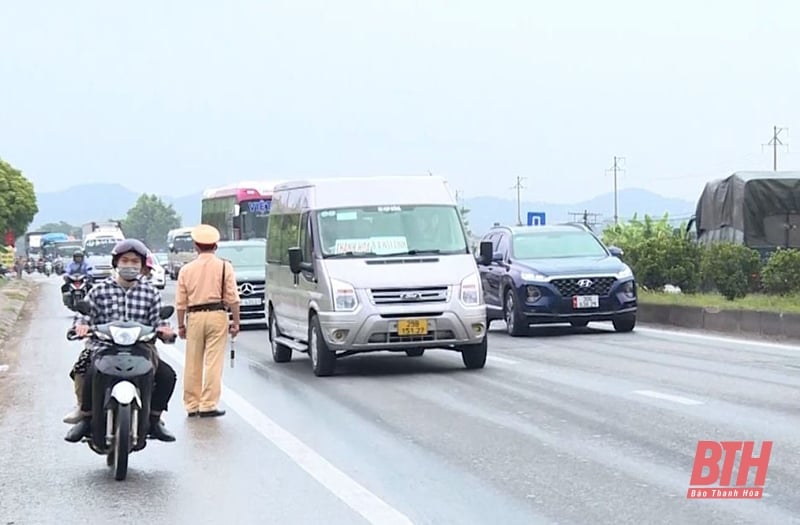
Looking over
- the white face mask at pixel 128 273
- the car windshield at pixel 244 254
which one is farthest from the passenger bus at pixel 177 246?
the white face mask at pixel 128 273

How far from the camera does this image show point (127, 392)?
29.8 ft

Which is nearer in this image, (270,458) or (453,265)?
(270,458)

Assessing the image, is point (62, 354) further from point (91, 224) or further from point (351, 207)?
point (91, 224)

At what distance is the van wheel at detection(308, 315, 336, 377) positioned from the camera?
51.4 feet

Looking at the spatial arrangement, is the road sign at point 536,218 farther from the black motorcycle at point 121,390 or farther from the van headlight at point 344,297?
the black motorcycle at point 121,390

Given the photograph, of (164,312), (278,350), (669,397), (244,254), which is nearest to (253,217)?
(244,254)

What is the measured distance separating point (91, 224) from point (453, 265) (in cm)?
6536

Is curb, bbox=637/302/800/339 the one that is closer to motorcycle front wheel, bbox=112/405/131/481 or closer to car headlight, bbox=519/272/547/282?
car headlight, bbox=519/272/547/282

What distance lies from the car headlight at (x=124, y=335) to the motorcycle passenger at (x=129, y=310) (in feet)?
1.09

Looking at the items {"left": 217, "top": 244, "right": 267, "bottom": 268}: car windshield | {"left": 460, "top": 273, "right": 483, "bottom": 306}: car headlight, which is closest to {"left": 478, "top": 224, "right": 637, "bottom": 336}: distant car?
{"left": 460, "top": 273, "right": 483, "bottom": 306}: car headlight

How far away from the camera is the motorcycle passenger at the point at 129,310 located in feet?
31.7

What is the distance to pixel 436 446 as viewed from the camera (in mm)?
10375

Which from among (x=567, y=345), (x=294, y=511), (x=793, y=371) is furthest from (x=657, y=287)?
(x=294, y=511)
